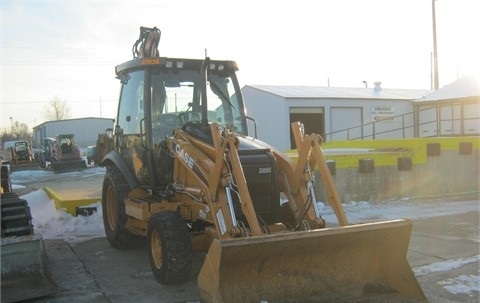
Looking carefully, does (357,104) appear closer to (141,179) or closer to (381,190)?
(381,190)

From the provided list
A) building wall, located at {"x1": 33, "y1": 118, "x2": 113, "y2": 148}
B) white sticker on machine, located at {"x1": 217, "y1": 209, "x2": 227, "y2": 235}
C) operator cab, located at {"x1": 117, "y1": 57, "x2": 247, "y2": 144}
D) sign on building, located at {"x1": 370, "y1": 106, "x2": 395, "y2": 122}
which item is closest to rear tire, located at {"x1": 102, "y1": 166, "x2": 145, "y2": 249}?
operator cab, located at {"x1": 117, "y1": 57, "x2": 247, "y2": 144}

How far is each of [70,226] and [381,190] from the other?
24.5 ft

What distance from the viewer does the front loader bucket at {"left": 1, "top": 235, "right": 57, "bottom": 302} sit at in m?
5.39

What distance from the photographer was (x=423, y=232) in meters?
8.95

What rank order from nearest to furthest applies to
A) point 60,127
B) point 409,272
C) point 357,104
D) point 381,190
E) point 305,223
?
point 409,272
point 305,223
point 381,190
point 357,104
point 60,127

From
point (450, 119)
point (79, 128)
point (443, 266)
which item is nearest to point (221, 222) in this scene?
point (443, 266)

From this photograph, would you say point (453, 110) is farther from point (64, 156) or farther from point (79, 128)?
point (79, 128)

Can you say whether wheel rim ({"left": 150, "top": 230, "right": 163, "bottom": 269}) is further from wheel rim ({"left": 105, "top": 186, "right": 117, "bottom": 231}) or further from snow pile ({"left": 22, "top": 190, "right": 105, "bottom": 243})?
snow pile ({"left": 22, "top": 190, "right": 105, "bottom": 243})

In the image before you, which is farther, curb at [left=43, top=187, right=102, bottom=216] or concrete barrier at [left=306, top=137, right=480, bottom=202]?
concrete barrier at [left=306, top=137, right=480, bottom=202]

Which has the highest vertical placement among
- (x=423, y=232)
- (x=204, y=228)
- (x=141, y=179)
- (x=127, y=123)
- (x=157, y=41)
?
(x=157, y=41)

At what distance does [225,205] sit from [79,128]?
68234 mm

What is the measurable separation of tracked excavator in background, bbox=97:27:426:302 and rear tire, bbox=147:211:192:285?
0.04ft

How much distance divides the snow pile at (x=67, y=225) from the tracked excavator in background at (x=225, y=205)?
1.32 metres

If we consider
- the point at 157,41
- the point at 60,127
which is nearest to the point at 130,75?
the point at 157,41
